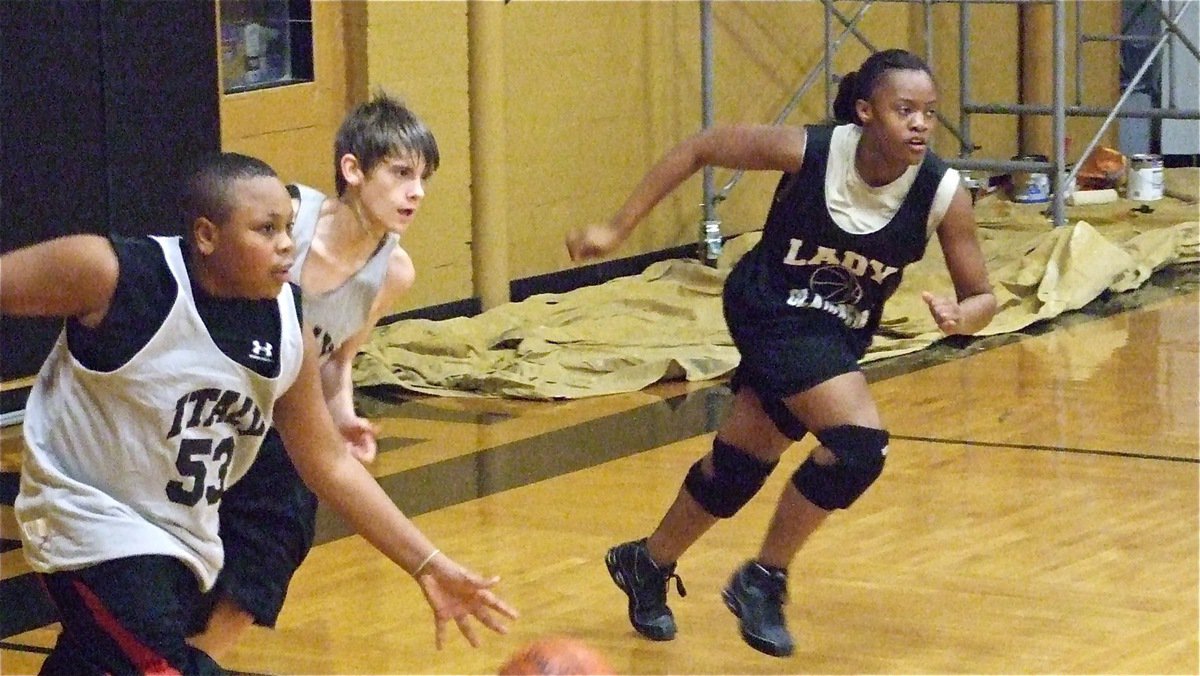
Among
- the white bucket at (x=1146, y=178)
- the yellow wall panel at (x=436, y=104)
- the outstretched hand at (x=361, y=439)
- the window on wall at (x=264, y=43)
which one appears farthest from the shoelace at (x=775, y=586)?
the white bucket at (x=1146, y=178)

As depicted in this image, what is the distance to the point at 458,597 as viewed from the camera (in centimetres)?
279

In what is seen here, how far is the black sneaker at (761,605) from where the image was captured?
12.1ft

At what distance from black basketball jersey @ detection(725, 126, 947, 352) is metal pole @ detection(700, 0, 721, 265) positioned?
15.0ft

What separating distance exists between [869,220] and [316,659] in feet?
4.65

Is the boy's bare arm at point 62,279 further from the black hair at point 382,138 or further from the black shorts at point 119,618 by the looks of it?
the black hair at point 382,138

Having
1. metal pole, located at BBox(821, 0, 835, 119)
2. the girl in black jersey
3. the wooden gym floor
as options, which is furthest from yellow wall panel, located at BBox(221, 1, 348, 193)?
the girl in black jersey

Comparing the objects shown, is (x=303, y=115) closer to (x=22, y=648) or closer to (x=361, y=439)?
(x=22, y=648)

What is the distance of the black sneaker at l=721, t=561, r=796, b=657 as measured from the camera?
369 centimetres

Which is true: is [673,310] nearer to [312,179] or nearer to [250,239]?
[312,179]

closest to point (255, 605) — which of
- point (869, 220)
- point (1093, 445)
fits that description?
point (869, 220)

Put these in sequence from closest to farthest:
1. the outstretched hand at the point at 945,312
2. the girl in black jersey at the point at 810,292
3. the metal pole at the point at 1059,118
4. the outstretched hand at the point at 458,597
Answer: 1. the outstretched hand at the point at 458,597
2. the outstretched hand at the point at 945,312
3. the girl in black jersey at the point at 810,292
4. the metal pole at the point at 1059,118

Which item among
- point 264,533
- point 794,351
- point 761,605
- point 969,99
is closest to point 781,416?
point 794,351

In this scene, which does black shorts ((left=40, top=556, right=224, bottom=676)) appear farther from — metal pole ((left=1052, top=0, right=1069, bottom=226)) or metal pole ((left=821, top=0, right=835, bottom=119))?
metal pole ((left=821, top=0, right=835, bottom=119))

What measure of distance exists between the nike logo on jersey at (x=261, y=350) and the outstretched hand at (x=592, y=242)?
1.07 m
